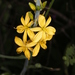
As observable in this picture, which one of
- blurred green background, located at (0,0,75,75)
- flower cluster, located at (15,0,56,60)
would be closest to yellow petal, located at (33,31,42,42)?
flower cluster, located at (15,0,56,60)

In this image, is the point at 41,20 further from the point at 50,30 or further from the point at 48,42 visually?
the point at 48,42

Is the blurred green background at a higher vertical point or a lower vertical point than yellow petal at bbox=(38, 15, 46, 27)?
lower

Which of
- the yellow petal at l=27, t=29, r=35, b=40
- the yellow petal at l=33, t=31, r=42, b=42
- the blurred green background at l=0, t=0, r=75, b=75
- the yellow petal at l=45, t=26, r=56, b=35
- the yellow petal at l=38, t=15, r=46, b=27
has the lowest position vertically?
the blurred green background at l=0, t=0, r=75, b=75

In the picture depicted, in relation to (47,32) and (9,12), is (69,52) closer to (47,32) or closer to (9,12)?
(47,32)

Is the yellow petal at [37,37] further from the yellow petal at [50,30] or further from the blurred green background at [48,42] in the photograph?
the blurred green background at [48,42]

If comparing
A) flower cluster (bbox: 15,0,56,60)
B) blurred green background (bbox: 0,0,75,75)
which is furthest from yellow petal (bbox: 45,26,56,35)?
blurred green background (bbox: 0,0,75,75)

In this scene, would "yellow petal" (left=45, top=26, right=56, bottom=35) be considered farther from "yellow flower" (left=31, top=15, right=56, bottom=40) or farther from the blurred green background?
the blurred green background

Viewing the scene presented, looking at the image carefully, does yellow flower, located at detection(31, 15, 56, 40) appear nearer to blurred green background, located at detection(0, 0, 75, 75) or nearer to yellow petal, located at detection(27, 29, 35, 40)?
yellow petal, located at detection(27, 29, 35, 40)

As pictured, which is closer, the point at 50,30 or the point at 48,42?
the point at 50,30

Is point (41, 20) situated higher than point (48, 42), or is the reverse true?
point (41, 20)

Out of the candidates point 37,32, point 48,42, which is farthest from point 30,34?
point 48,42

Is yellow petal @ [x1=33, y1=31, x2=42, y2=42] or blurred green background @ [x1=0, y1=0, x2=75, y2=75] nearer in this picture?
yellow petal @ [x1=33, y1=31, x2=42, y2=42]

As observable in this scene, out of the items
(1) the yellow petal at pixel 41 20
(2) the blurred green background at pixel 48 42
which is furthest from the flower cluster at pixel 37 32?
(2) the blurred green background at pixel 48 42
